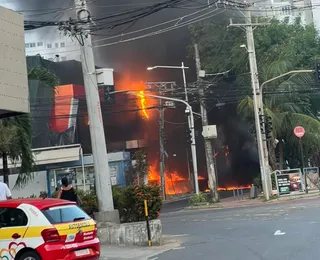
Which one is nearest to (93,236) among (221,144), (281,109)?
(281,109)

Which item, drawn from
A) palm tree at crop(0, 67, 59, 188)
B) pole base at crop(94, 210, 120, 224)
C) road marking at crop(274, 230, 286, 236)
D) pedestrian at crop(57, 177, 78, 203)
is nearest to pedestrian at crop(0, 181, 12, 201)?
pedestrian at crop(57, 177, 78, 203)

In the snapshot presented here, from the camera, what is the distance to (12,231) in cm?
959

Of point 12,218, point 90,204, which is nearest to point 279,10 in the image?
point 90,204

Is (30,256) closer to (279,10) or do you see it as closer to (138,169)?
(138,169)

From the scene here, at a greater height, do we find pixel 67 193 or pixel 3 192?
pixel 3 192

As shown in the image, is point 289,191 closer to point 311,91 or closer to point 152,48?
point 311,91

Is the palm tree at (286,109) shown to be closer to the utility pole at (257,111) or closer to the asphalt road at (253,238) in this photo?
the utility pole at (257,111)

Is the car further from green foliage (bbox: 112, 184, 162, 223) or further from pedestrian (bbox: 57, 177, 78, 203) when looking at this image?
green foliage (bbox: 112, 184, 162, 223)

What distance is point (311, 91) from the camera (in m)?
39.4

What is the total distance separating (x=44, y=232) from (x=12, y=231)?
26.4 inches

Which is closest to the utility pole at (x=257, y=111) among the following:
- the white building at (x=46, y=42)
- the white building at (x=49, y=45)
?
the white building at (x=46, y=42)

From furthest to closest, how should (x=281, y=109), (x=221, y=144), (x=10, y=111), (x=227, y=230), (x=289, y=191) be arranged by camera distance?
(x=221, y=144), (x=281, y=109), (x=289, y=191), (x=227, y=230), (x=10, y=111)

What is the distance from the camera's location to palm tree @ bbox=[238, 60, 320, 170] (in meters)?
36.5

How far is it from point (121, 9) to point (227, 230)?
4320cm
